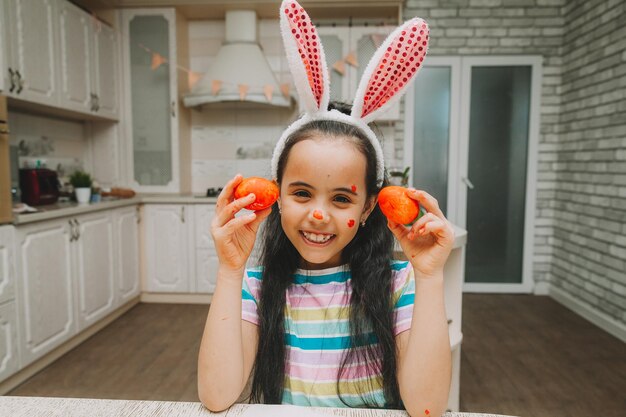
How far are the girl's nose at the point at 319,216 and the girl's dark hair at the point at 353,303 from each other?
0.45 feet

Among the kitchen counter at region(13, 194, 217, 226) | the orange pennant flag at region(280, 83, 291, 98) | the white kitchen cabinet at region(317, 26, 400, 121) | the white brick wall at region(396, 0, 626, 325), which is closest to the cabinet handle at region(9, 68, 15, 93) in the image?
the kitchen counter at region(13, 194, 217, 226)

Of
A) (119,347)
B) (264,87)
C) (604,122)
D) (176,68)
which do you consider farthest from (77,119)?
(604,122)

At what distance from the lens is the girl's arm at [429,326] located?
29.5 inches

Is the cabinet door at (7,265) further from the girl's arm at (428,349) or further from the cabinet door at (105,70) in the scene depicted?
the girl's arm at (428,349)

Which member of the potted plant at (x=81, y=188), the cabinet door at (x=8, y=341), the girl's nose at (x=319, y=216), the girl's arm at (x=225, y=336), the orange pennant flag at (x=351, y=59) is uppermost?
the orange pennant flag at (x=351, y=59)

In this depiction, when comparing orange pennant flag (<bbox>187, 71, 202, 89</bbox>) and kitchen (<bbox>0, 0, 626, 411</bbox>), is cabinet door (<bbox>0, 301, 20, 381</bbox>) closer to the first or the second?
kitchen (<bbox>0, 0, 626, 411</bbox>)

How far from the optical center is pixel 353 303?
0.97m

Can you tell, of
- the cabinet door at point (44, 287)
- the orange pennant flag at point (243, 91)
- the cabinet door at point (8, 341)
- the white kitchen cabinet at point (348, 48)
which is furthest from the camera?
the white kitchen cabinet at point (348, 48)

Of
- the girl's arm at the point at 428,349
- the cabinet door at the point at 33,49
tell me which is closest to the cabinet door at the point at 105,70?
the cabinet door at the point at 33,49

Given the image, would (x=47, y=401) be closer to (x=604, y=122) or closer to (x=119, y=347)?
(x=119, y=347)

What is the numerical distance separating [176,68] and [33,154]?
4.50 feet

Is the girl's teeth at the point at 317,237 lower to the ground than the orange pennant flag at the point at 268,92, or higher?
lower

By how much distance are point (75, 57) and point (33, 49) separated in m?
0.51

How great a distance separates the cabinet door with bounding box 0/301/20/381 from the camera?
2.18 meters
